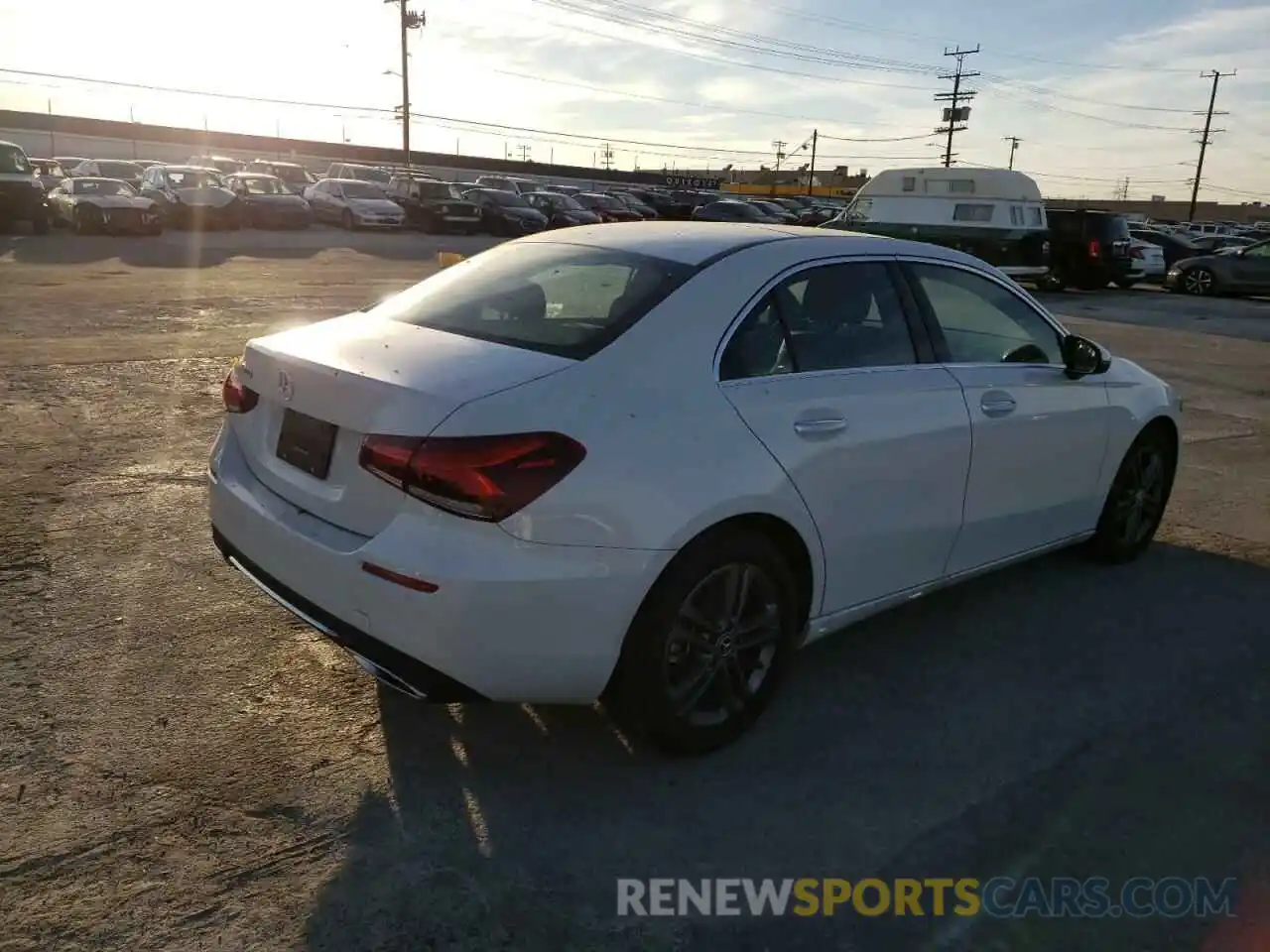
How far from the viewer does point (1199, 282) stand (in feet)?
80.1

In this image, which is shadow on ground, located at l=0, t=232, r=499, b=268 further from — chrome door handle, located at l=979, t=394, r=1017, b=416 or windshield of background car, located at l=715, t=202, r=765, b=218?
chrome door handle, located at l=979, t=394, r=1017, b=416

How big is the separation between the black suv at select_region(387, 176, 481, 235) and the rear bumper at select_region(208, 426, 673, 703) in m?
32.3

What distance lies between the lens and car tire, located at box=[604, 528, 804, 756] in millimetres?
2961

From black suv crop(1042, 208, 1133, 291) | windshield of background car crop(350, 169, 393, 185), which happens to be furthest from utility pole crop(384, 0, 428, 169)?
black suv crop(1042, 208, 1133, 291)

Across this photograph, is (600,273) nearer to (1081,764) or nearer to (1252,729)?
(1081,764)

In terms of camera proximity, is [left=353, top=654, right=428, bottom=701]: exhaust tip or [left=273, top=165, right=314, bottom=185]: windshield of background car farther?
[left=273, top=165, right=314, bottom=185]: windshield of background car

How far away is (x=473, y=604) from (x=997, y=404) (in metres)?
2.43

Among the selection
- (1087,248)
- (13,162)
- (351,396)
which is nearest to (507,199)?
(13,162)

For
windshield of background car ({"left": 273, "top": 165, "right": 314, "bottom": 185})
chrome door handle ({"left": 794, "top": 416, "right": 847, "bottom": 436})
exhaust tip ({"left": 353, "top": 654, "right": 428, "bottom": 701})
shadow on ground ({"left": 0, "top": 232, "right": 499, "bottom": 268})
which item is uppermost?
windshield of background car ({"left": 273, "top": 165, "right": 314, "bottom": 185})

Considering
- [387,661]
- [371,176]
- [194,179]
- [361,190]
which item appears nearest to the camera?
[387,661]

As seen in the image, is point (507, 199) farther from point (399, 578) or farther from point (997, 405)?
point (399, 578)

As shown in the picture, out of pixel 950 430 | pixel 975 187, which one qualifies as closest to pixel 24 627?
pixel 950 430

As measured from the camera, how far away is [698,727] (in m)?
3.22

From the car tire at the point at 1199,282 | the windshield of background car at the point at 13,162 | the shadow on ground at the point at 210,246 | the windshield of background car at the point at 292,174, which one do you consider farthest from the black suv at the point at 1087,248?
the windshield of background car at the point at 292,174
